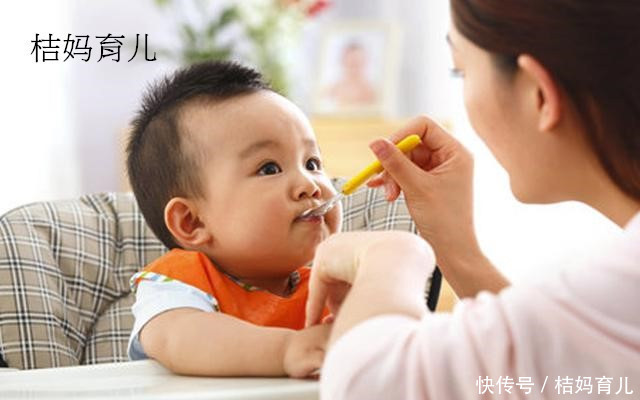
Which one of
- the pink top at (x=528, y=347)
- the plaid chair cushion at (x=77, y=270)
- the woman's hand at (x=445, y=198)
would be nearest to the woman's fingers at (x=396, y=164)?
the woman's hand at (x=445, y=198)

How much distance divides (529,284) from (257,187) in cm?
64

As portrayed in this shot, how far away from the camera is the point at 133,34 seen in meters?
4.27

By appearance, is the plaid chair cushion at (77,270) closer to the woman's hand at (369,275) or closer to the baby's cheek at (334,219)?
the baby's cheek at (334,219)

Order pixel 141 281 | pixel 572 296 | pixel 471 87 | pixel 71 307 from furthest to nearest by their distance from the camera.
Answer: pixel 71 307, pixel 141 281, pixel 471 87, pixel 572 296

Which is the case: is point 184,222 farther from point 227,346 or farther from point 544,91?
point 544,91

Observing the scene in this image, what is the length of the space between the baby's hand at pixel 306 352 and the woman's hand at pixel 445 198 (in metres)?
0.37

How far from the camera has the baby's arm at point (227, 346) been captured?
3.71ft

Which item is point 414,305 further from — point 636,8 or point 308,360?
point 636,8

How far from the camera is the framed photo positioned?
13.4 ft

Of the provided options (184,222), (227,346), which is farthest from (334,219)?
(227,346)

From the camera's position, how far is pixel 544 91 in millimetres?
973

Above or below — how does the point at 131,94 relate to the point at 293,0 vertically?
below

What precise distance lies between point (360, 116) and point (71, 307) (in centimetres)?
244

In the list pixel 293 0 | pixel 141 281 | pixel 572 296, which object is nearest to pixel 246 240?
pixel 141 281
